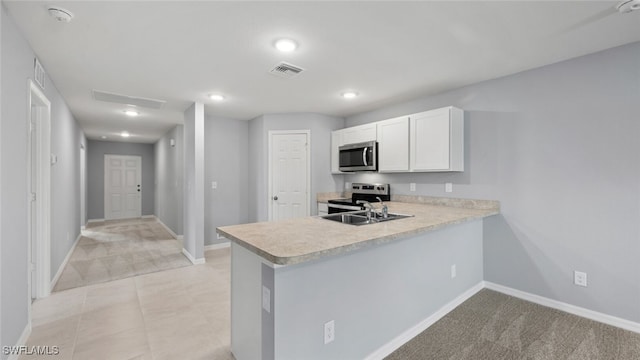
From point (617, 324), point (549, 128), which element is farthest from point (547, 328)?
point (549, 128)

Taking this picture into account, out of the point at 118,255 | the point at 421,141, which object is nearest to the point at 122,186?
the point at 118,255

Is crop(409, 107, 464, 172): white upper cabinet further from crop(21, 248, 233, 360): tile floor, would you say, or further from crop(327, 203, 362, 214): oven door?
crop(21, 248, 233, 360): tile floor

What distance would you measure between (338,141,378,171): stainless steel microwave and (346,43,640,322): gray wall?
118 cm

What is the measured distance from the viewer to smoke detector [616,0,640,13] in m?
1.79

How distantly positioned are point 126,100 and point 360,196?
374cm

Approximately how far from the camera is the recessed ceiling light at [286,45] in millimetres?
2273

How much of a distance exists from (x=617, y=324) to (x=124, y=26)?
4652mm

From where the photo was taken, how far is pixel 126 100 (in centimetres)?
398

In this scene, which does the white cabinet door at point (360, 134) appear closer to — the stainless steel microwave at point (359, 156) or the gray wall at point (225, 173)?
the stainless steel microwave at point (359, 156)

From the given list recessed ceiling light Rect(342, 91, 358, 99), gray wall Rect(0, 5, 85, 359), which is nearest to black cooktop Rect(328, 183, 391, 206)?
recessed ceiling light Rect(342, 91, 358, 99)

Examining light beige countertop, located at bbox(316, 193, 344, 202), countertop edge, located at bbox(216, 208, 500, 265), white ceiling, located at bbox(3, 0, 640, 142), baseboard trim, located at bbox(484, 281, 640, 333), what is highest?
white ceiling, located at bbox(3, 0, 640, 142)

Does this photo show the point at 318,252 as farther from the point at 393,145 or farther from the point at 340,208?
the point at 340,208

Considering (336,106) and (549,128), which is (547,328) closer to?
(549,128)

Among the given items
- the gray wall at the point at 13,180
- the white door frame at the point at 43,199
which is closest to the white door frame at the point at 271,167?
the white door frame at the point at 43,199
